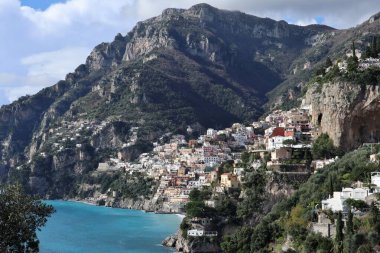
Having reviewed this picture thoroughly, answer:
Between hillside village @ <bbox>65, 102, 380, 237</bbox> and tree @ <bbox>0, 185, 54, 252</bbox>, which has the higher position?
hillside village @ <bbox>65, 102, 380, 237</bbox>

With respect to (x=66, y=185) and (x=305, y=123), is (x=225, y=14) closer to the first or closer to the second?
(x=66, y=185)

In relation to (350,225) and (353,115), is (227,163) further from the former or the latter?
(350,225)

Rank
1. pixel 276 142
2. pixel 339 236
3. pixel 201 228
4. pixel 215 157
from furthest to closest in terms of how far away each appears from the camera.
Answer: pixel 215 157, pixel 276 142, pixel 201 228, pixel 339 236

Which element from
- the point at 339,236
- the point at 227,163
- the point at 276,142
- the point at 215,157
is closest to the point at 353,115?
the point at 276,142

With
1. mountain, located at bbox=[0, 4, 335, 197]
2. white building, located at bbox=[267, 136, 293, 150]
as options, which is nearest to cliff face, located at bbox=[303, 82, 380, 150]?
white building, located at bbox=[267, 136, 293, 150]

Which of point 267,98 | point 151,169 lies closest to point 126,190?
point 151,169

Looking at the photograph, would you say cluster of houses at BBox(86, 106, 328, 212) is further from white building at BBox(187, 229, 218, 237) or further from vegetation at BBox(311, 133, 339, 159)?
white building at BBox(187, 229, 218, 237)
